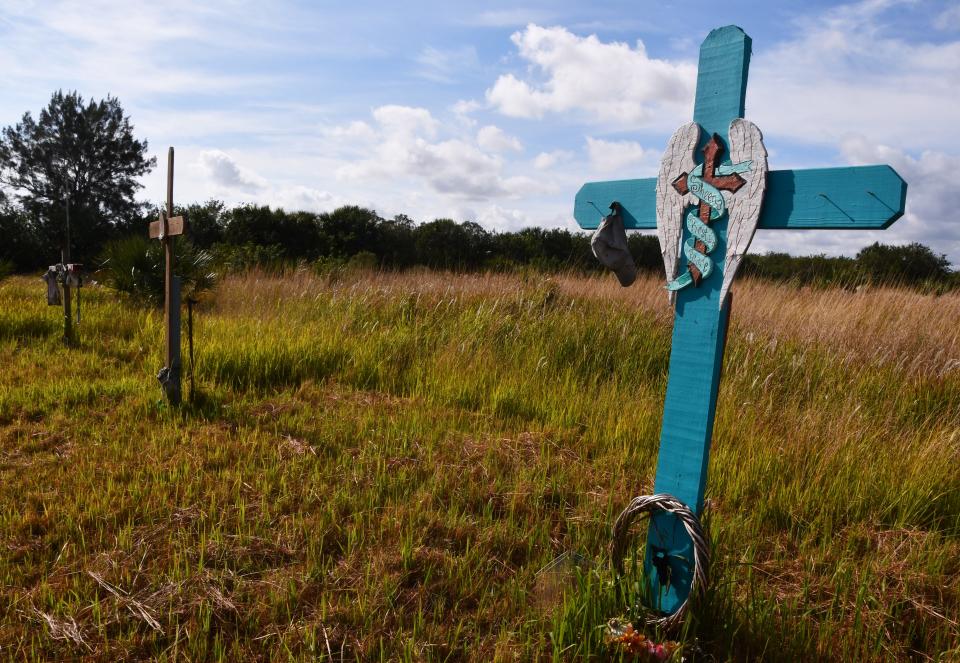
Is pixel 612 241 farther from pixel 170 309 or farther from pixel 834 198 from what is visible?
pixel 170 309

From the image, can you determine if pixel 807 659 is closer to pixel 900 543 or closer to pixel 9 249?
pixel 900 543

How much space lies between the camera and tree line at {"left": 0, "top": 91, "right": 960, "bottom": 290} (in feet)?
37.3

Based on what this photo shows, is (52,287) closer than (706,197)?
No

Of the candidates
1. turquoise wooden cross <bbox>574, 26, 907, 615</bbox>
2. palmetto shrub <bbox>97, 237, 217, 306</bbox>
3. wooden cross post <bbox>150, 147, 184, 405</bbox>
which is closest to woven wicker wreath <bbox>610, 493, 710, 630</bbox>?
turquoise wooden cross <bbox>574, 26, 907, 615</bbox>

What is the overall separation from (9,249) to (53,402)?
26119 millimetres

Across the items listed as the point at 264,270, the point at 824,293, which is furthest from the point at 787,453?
the point at 264,270

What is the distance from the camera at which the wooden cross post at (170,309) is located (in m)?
4.62

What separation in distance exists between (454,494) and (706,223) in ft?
5.94

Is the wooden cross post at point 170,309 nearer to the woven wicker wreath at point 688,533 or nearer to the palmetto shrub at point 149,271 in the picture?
the woven wicker wreath at point 688,533

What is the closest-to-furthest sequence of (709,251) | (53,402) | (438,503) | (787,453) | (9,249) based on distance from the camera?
(709,251) < (438,503) < (787,453) < (53,402) < (9,249)

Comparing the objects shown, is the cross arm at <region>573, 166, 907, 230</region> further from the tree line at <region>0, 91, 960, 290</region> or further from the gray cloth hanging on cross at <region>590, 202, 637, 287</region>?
the tree line at <region>0, 91, 960, 290</region>

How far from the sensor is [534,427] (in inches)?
163

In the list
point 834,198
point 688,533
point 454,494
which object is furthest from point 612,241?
point 454,494

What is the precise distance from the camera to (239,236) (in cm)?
2020
